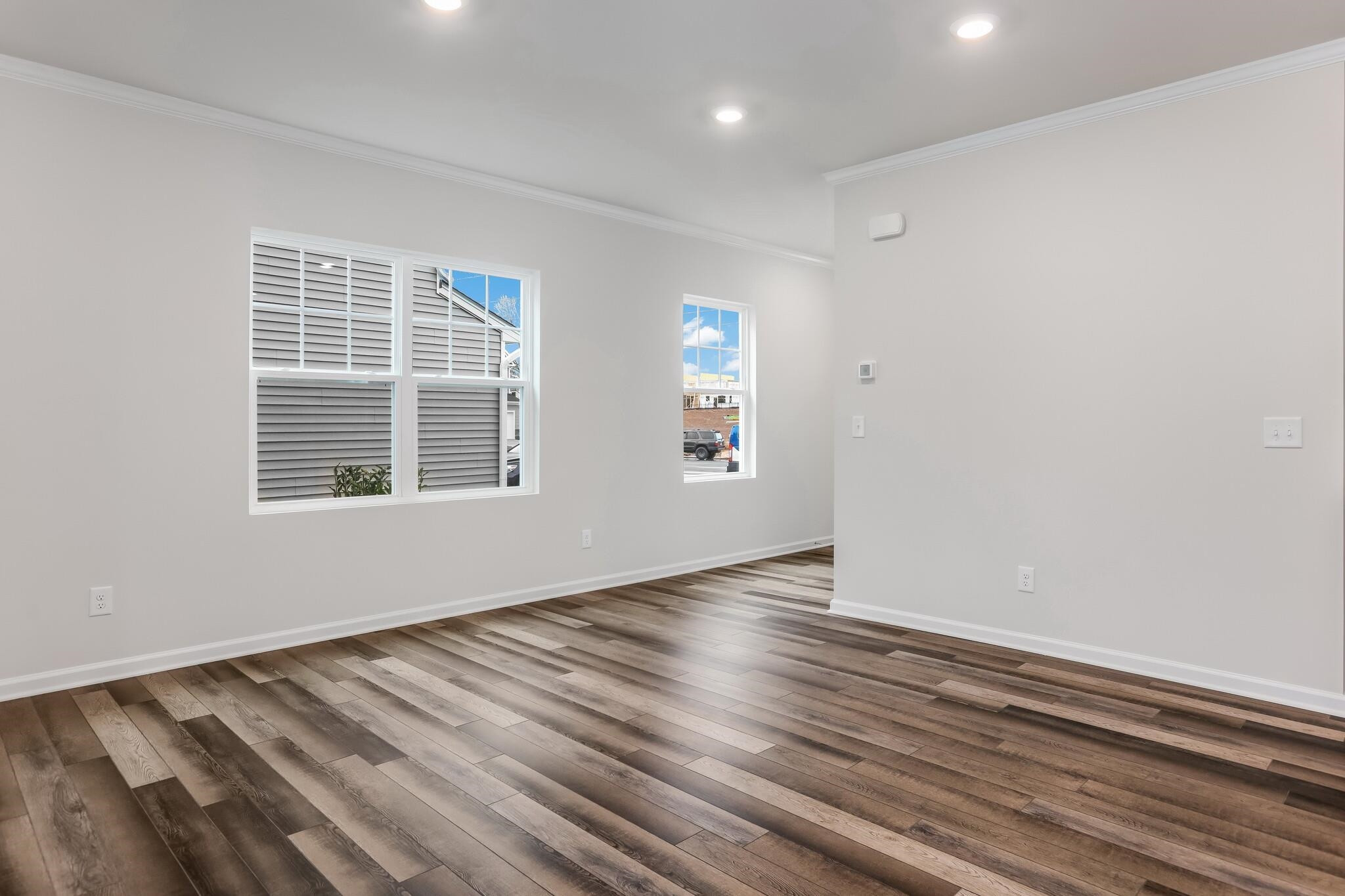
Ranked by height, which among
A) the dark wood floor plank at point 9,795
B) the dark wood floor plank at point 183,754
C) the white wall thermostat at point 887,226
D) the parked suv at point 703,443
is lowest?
the dark wood floor plank at point 9,795

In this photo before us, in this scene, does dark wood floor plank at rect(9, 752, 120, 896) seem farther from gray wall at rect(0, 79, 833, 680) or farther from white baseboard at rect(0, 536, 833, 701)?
gray wall at rect(0, 79, 833, 680)

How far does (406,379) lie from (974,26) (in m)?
3.36

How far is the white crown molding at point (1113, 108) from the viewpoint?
3260mm

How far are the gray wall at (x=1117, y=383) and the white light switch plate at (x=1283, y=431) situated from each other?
4 centimetres

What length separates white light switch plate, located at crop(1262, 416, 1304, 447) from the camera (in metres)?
3.34

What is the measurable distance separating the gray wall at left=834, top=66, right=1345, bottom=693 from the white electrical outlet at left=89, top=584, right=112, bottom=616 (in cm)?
379

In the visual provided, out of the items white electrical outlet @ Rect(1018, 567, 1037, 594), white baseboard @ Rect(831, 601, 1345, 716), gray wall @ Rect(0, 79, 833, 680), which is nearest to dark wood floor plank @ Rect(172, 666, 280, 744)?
gray wall @ Rect(0, 79, 833, 680)

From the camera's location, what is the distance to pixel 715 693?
11.3 feet

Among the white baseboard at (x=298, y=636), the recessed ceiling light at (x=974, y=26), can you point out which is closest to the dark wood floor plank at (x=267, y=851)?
the white baseboard at (x=298, y=636)

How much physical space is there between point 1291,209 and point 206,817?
179 inches

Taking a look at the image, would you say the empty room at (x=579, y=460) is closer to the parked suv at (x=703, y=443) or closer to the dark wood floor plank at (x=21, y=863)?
the dark wood floor plank at (x=21, y=863)

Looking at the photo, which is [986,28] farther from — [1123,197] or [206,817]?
[206,817]

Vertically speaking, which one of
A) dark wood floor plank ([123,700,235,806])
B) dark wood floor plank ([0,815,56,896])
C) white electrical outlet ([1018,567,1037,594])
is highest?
white electrical outlet ([1018,567,1037,594])

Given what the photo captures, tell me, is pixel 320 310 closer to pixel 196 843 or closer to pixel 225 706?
pixel 225 706
